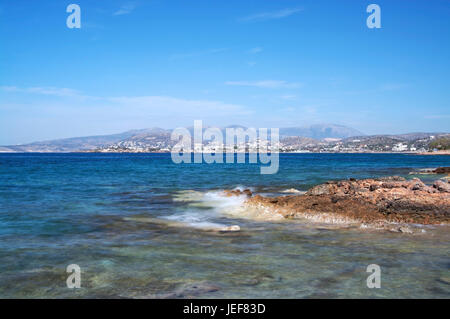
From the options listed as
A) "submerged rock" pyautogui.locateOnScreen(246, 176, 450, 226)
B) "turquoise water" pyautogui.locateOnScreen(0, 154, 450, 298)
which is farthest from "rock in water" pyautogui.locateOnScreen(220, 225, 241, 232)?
"submerged rock" pyautogui.locateOnScreen(246, 176, 450, 226)

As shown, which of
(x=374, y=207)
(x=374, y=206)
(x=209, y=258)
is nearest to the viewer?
(x=209, y=258)

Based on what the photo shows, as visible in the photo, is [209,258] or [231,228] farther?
[231,228]

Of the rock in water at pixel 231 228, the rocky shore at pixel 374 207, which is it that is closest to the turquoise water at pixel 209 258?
the rock in water at pixel 231 228

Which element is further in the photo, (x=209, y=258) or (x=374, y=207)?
(x=374, y=207)

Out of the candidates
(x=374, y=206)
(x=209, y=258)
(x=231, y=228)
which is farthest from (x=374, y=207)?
(x=209, y=258)

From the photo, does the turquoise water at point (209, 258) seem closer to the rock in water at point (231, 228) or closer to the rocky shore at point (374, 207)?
the rock in water at point (231, 228)

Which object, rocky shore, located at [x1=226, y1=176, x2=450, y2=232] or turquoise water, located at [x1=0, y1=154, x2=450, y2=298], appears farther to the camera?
rocky shore, located at [x1=226, y1=176, x2=450, y2=232]

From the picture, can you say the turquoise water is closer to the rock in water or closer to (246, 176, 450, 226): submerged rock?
the rock in water

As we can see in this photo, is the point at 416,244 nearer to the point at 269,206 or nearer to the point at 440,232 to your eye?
the point at 440,232

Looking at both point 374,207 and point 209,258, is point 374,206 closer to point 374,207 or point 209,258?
point 374,207

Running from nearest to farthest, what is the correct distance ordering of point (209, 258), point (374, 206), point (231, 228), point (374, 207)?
point (209, 258) → point (231, 228) → point (374, 207) → point (374, 206)

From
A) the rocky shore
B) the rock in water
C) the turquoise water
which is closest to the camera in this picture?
the turquoise water

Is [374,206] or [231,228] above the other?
[374,206]
